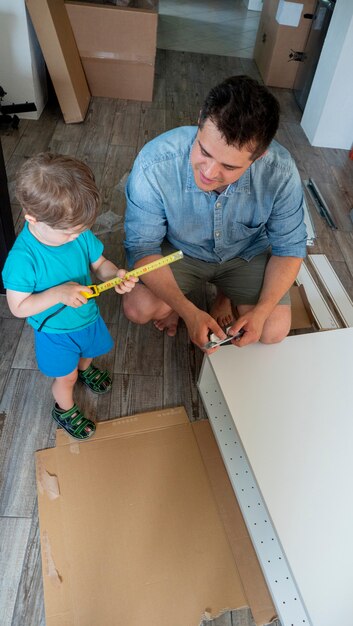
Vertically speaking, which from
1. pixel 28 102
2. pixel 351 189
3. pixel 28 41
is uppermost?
pixel 28 41

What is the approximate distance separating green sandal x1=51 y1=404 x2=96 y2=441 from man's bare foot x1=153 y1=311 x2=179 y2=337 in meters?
0.44

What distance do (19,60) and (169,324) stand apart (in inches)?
66.8

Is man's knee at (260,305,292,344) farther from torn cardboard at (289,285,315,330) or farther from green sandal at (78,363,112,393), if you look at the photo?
green sandal at (78,363,112,393)

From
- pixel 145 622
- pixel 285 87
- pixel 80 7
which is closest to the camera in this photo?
pixel 145 622

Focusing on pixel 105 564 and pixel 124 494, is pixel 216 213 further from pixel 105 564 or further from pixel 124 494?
pixel 105 564

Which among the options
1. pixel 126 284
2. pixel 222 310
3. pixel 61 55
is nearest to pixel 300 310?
pixel 222 310

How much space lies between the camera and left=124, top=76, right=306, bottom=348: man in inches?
42.1

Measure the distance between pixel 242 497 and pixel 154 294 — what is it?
1.98ft

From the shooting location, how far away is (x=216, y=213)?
3.75ft

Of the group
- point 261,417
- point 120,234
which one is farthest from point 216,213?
point 120,234

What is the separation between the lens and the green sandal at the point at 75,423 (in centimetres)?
116

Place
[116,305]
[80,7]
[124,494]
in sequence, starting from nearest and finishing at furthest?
1. [124,494]
2. [116,305]
3. [80,7]

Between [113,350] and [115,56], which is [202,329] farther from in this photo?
[115,56]

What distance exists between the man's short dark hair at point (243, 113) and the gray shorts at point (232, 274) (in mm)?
492
